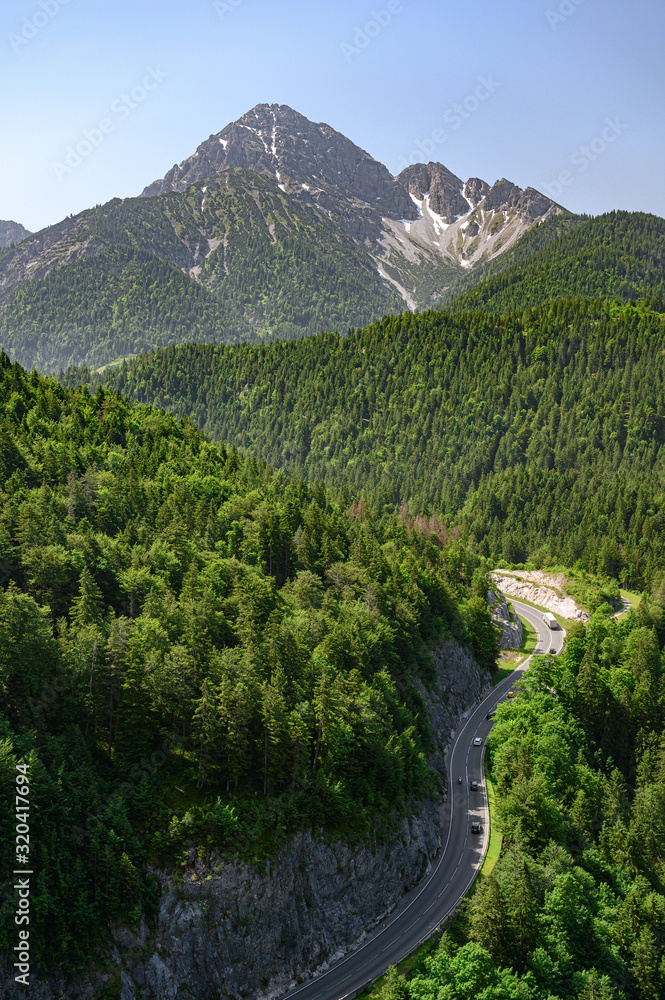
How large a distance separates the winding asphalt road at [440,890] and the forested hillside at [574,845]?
3372 mm

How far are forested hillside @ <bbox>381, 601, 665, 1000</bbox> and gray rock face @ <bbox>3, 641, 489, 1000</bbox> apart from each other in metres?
8.17

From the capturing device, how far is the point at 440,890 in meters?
72.3

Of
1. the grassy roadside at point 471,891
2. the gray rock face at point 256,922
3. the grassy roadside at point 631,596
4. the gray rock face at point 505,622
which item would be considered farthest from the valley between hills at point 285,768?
the grassy roadside at point 631,596

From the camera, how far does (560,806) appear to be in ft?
259

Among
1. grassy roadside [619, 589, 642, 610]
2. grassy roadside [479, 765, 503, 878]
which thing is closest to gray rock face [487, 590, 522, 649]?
grassy roadside [619, 589, 642, 610]

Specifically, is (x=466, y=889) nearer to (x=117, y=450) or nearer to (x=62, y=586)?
(x=62, y=586)

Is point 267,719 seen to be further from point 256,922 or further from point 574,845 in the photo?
point 574,845

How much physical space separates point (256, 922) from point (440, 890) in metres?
21.3

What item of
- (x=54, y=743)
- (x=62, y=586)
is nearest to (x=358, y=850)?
(x=54, y=743)

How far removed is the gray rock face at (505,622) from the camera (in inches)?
5162

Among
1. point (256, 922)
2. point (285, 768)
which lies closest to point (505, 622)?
point (285, 768)

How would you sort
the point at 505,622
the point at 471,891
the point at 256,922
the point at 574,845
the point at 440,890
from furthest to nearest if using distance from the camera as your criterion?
the point at 505,622
the point at 574,845
the point at 440,890
the point at 471,891
the point at 256,922

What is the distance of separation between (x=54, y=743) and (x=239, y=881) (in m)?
19.5

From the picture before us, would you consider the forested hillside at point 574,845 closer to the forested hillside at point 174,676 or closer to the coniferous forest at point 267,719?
the coniferous forest at point 267,719
